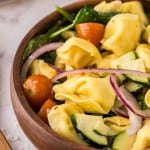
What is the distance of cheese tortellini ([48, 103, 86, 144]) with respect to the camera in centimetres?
78

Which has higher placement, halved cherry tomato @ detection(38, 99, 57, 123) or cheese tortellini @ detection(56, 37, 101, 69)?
cheese tortellini @ detection(56, 37, 101, 69)

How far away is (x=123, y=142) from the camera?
2.52 feet

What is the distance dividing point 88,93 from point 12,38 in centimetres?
47

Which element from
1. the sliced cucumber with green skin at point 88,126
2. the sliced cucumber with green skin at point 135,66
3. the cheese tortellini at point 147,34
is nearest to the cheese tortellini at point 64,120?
the sliced cucumber with green skin at point 88,126

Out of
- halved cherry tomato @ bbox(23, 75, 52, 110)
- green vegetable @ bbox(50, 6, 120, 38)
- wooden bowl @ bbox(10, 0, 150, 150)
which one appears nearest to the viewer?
wooden bowl @ bbox(10, 0, 150, 150)

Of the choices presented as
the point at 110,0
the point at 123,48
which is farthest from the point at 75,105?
the point at 110,0

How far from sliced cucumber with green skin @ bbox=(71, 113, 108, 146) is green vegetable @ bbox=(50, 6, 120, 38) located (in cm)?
24

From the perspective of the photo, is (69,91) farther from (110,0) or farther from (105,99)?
(110,0)

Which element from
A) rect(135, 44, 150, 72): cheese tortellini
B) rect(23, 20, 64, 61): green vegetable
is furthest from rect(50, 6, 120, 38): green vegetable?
rect(135, 44, 150, 72): cheese tortellini

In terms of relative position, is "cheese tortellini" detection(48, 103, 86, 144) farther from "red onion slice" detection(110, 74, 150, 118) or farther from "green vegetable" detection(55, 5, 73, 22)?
"green vegetable" detection(55, 5, 73, 22)

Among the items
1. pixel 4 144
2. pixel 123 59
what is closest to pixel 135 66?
pixel 123 59

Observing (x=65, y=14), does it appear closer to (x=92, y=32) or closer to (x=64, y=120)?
(x=92, y=32)

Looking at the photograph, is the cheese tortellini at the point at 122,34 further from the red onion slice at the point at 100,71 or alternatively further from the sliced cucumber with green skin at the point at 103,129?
the sliced cucumber with green skin at the point at 103,129

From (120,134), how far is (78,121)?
0.25ft
